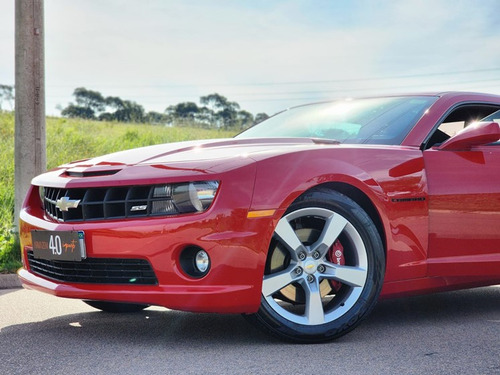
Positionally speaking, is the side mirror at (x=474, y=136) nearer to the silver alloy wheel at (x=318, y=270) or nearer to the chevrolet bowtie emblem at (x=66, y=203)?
the silver alloy wheel at (x=318, y=270)

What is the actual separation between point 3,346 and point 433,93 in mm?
3184

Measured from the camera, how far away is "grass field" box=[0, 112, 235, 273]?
890cm

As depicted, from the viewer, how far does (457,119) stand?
5.29m

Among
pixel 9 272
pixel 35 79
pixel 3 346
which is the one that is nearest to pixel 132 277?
pixel 3 346

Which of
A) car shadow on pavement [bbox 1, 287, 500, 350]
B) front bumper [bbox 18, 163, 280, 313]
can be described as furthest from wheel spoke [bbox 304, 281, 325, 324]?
front bumper [bbox 18, 163, 280, 313]

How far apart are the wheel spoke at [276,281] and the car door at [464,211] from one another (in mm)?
1018

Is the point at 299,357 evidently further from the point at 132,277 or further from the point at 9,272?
the point at 9,272

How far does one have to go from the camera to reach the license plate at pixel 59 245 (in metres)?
4.02

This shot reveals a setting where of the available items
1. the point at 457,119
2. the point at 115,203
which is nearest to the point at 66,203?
the point at 115,203

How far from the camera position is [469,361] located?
12.6 ft

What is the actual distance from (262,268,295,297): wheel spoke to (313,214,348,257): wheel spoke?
0.73 ft

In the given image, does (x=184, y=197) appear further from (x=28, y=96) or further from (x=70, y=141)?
(x=70, y=141)

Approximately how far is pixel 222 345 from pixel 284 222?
75 cm

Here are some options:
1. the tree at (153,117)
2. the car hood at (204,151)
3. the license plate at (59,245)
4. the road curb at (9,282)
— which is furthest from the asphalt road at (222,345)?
the tree at (153,117)
